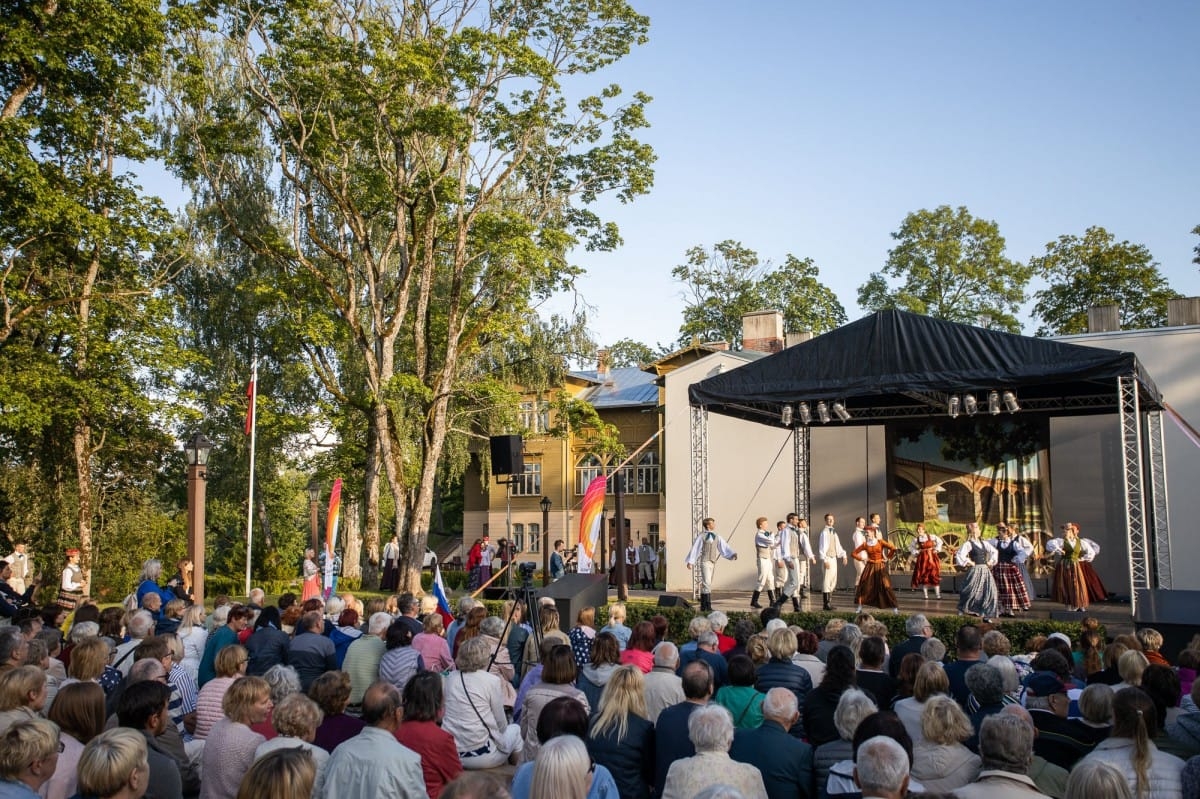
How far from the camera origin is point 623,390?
44.3 meters

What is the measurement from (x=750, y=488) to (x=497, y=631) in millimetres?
16370

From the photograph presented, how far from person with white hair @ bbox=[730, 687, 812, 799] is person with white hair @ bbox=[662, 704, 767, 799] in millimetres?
330

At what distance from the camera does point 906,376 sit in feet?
49.5

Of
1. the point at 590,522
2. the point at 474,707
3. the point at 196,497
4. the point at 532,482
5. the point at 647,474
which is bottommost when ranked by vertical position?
the point at 474,707

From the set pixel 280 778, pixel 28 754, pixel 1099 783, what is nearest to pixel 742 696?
pixel 1099 783

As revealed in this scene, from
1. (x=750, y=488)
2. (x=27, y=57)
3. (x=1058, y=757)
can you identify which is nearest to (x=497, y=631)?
(x=1058, y=757)

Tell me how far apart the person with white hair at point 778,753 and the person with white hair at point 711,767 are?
33 cm

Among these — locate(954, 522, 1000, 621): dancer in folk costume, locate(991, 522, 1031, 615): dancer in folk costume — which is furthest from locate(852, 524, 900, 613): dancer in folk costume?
locate(991, 522, 1031, 615): dancer in folk costume

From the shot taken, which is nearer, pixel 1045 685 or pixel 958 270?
pixel 1045 685

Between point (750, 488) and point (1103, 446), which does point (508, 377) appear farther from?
point (1103, 446)

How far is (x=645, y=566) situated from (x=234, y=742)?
26167 millimetres

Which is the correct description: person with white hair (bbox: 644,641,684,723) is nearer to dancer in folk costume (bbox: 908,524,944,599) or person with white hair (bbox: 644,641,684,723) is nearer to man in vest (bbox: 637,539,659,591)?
dancer in folk costume (bbox: 908,524,944,599)

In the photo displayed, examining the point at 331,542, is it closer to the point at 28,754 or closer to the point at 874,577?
the point at 874,577

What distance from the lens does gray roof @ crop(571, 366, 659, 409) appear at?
42403 mm
